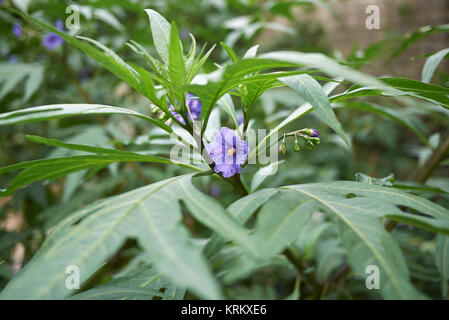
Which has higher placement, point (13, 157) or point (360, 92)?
point (360, 92)

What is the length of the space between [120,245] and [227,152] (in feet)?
0.88

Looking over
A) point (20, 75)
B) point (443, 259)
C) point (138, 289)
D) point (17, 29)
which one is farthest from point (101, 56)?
point (17, 29)

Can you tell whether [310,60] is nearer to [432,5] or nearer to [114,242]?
[114,242]

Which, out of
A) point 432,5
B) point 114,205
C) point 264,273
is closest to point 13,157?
point 264,273

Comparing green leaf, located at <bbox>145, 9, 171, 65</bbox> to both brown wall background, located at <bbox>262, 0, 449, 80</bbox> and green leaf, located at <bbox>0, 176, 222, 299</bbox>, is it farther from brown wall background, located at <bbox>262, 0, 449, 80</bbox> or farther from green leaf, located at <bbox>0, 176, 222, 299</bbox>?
brown wall background, located at <bbox>262, 0, 449, 80</bbox>

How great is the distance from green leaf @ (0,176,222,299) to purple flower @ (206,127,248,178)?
147 mm

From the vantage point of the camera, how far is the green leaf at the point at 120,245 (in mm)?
292

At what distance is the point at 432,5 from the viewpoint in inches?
134

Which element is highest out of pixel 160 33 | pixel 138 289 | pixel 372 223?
pixel 160 33

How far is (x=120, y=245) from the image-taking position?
13.1 inches

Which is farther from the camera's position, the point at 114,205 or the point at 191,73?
the point at 191,73

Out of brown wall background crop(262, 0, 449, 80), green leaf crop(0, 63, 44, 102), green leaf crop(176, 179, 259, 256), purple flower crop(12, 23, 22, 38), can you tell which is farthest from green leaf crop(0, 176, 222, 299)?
brown wall background crop(262, 0, 449, 80)

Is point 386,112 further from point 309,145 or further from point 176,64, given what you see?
point 176,64

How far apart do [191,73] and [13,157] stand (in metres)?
1.75
